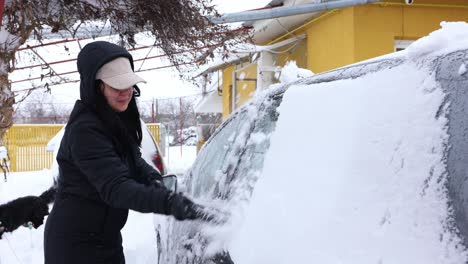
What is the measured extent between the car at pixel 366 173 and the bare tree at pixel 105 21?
5.97 feet

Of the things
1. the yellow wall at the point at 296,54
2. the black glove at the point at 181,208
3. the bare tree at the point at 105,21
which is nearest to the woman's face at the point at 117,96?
the black glove at the point at 181,208

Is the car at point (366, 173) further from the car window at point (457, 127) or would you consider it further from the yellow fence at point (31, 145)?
the yellow fence at point (31, 145)

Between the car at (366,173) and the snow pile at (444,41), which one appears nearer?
the car at (366,173)

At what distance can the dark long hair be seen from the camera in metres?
2.05

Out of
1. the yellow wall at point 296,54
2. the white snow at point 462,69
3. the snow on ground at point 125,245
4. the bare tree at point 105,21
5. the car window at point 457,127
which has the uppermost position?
the yellow wall at point 296,54

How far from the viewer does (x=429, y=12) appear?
667 centimetres

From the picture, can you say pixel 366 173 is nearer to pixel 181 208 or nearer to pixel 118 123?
pixel 181 208

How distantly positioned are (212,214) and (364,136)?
71 centimetres

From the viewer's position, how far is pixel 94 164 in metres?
1.90

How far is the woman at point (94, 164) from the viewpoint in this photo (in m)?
1.91

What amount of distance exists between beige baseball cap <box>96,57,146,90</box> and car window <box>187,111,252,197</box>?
2.05ft

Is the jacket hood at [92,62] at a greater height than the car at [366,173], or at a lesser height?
greater

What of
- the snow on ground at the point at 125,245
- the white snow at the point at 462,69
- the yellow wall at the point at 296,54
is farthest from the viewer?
the yellow wall at the point at 296,54

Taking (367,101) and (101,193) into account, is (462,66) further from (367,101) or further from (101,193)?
(101,193)
